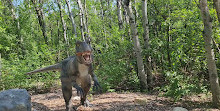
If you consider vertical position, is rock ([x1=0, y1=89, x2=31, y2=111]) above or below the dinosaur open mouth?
below

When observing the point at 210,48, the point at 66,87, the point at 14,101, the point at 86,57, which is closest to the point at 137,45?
the point at 210,48

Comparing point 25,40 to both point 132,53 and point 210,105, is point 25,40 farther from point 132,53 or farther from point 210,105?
point 210,105

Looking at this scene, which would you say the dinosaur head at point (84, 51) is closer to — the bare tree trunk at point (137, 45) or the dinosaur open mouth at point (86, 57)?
the dinosaur open mouth at point (86, 57)

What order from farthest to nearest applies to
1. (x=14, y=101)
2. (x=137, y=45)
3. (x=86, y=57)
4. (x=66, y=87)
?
(x=137, y=45)
(x=66, y=87)
(x=86, y=57)
(x=14, y=101)

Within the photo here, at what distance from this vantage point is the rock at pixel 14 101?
9.78 ft

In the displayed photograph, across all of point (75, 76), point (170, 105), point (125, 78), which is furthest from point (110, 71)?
point (75, 76)

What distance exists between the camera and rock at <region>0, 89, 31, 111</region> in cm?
298

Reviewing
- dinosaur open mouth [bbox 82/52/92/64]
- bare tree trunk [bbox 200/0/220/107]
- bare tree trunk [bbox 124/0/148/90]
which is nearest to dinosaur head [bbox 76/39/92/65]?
dinosaur open mouth [bbox 82/52/92/64]

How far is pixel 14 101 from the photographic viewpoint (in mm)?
3129

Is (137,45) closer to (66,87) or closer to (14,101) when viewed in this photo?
(66,87)

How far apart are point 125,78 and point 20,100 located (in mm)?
5174

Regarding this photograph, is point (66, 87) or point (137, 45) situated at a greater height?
point (137, 45)

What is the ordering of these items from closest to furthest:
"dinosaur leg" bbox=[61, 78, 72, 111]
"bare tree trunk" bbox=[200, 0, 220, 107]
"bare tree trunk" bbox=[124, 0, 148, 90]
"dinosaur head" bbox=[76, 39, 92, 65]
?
"dinosaur head" bbox=[76, 39, 92, 65], "dinosaur leg" bbox=[61, 78, 72, 111], "bare tree trunk" bbox=[200, 0, 220, 107], "bare tree trunk" bbox=[124, 0, 148, 90]

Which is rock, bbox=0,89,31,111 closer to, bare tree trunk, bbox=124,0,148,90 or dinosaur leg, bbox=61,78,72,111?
dinosaur leg, bbox=61,78,72,111
